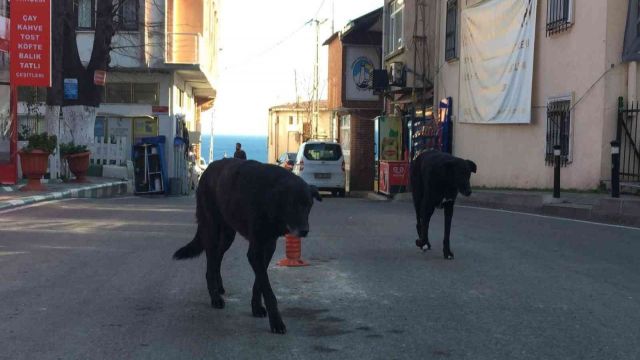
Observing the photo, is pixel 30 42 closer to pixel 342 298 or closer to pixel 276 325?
pixel 342 298

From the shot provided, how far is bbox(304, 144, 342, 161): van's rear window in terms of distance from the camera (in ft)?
82.1

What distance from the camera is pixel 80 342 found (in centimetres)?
525

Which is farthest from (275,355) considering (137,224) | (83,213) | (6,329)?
(83,213)

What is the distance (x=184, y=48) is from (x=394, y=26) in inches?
326

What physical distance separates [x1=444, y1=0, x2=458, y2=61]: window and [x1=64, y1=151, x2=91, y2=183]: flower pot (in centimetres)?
1140

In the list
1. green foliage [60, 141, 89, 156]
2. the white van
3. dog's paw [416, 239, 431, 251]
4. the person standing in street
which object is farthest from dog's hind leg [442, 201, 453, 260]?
the white van

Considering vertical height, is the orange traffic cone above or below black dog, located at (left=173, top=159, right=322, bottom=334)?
below

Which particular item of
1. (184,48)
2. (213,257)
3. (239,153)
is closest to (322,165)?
(239,153)

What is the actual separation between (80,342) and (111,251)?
171 inches

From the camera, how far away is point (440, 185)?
897 centimetres

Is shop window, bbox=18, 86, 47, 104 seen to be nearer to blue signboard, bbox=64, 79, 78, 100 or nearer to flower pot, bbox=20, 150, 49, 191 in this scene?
blue signboard, bbox=64, 79, 78, 100

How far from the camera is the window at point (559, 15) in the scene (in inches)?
637

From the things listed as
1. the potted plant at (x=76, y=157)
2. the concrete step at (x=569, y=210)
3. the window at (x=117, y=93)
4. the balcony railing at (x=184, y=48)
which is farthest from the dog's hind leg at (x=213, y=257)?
the window at (x=117, y=93)

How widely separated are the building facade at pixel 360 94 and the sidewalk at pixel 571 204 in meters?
15.4
